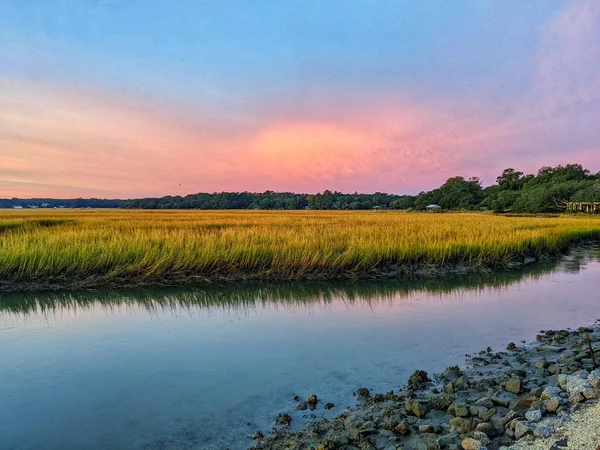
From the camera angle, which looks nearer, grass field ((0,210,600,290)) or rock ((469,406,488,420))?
rock ((469,406,488,420))

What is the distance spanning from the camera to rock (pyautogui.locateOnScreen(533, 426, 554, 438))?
3.13 meters

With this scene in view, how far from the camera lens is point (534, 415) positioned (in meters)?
3.44

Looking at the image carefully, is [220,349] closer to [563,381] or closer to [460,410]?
[460,410]

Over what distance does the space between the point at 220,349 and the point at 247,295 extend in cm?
450

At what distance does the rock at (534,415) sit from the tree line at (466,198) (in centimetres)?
6204

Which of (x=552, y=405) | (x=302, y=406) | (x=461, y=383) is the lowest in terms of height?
(x=302, y=406)

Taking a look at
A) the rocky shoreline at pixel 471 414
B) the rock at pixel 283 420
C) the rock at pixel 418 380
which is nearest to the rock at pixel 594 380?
the rocky shoreline at pixel 471 414

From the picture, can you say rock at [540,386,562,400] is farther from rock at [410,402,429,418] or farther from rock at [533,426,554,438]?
rock at [410,402,429,418]

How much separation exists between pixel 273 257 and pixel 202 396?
860 cm

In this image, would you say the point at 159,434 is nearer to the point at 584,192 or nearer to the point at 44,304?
the point at 44,304

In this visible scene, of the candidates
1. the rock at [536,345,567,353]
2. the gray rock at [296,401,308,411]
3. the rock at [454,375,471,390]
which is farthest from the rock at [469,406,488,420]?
the rock at [536,345,567,353]

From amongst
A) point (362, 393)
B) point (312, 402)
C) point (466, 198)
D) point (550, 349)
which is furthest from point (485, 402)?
point (466, 198)

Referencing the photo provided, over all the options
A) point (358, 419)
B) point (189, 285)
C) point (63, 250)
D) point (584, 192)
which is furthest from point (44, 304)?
point (584, 192)

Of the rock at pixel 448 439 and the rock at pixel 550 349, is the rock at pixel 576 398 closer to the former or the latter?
the rock at pixel 448 439
